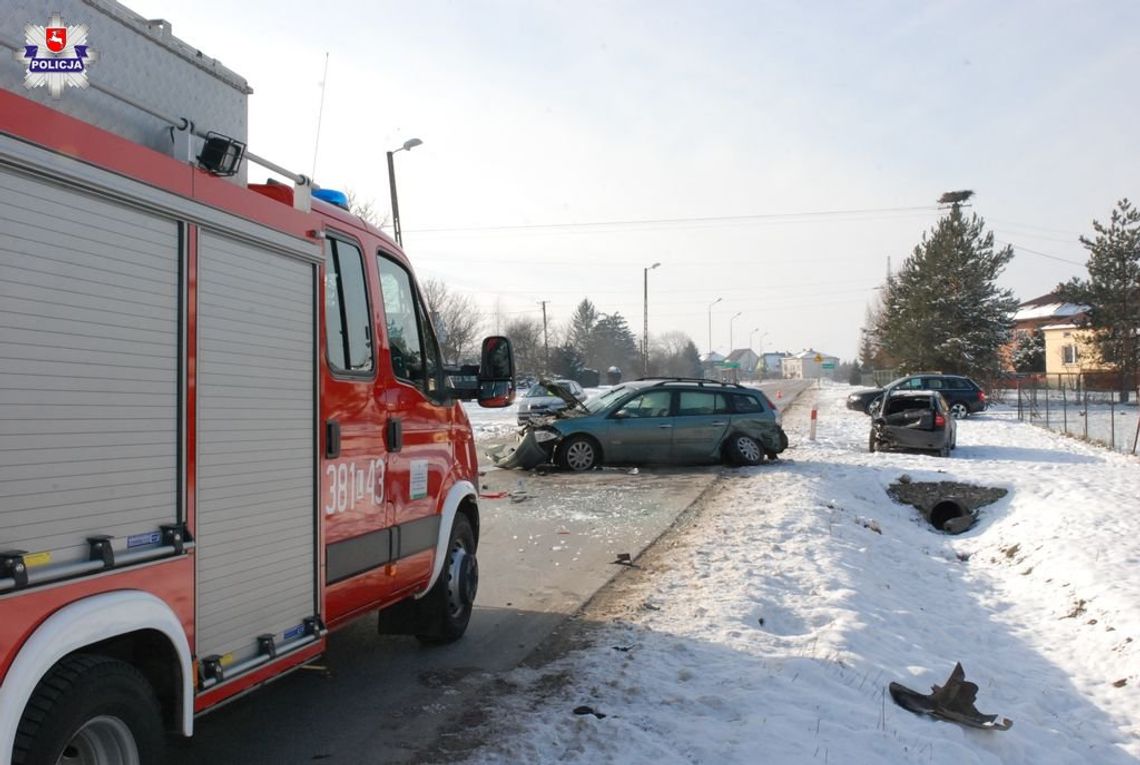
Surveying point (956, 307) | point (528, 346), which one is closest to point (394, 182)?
point (956, 307)

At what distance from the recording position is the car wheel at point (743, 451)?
52.1 ft

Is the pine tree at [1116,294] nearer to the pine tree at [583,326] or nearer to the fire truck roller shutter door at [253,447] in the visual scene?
the fire truck roller shutter door at [253,447]

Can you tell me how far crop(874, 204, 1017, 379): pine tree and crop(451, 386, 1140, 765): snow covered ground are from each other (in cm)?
3095

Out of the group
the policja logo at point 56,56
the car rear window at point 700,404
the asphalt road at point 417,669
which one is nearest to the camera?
the policja logo at point 56,56

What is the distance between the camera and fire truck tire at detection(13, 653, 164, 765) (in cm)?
247

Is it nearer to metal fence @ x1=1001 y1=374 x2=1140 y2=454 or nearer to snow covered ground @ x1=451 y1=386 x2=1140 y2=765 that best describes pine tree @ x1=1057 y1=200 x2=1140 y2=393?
metal fence @ x1=1001 y1=374 x2=1140 y2=454

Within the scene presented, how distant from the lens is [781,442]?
16.3 m

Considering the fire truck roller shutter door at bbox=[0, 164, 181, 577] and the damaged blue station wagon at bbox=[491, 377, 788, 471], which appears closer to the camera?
the fire truck roller shutter door at bbox=[0, 164, 181, 577]

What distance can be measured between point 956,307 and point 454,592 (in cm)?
4062

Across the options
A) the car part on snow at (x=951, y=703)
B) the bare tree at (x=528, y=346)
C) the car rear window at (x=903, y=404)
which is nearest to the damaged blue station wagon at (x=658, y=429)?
the car rear window at (x=903, y=404)

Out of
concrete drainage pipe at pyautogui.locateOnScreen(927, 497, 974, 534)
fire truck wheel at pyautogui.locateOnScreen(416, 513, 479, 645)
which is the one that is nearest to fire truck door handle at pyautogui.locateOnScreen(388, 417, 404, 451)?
fire truck wheel at pyautogui.locateOnScreen(416, 513, 479, 645)

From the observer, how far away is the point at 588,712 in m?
4.55

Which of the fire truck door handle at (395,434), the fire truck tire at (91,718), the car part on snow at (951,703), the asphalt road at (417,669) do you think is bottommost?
the car part on snow at (951,703)

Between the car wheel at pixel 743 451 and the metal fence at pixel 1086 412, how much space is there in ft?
23.1
